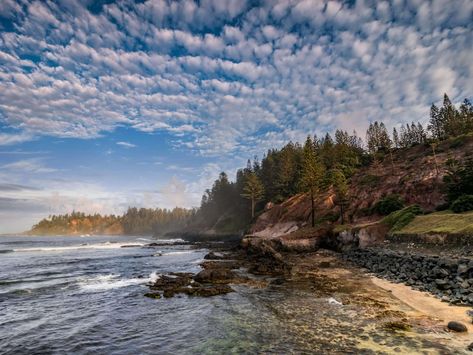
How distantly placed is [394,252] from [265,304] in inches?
761

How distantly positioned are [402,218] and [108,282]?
123 ft

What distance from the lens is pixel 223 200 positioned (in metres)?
155

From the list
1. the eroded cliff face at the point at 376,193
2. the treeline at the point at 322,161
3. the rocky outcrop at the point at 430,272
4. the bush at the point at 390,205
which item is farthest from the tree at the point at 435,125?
the rocky outcrop at the point at 430,272

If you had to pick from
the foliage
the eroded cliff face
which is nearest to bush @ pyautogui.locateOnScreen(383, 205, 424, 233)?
the eroded cliff face

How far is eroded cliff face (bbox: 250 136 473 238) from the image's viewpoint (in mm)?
56781

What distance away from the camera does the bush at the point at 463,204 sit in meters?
35.2

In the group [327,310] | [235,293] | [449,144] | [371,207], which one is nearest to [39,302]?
[235,293]

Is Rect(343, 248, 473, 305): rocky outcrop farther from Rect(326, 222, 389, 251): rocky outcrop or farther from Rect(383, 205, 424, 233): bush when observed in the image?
A: Rect(326, 222, 389, 251): rocky outcrop

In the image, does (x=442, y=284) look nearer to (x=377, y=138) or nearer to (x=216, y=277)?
(x=216, y=277)

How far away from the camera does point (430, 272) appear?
2306 centimetres

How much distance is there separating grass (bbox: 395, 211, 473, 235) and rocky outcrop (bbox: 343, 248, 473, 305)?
13.3 feet

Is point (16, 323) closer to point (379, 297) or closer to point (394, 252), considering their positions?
point (379, 297)

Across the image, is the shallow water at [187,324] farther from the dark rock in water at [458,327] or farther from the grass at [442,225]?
the grass at [442,225]

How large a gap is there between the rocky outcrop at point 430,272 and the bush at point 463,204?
10.6 meters
